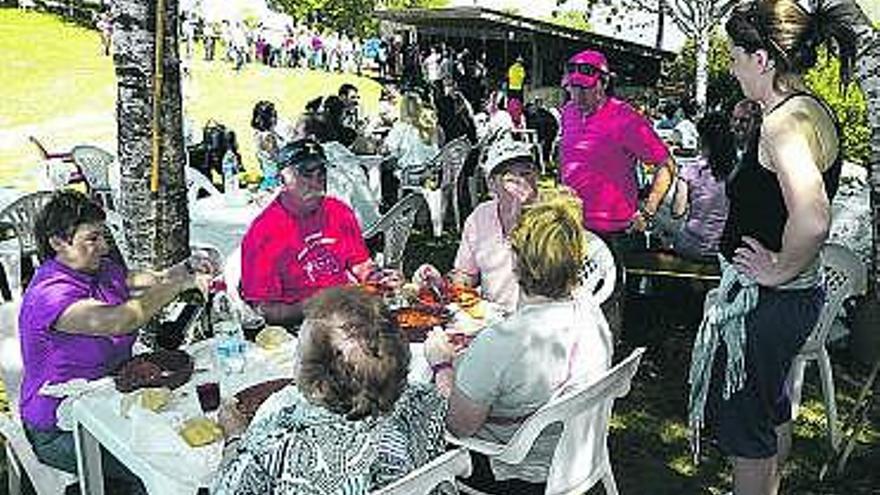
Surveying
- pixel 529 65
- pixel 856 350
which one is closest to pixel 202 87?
pixel 529 65

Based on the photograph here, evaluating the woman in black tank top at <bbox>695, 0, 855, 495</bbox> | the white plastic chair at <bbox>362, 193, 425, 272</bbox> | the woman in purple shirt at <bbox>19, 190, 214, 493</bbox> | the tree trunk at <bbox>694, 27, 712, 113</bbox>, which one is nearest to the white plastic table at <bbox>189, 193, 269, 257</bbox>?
the white plastic chair at <bbox>362, 193, 425, 272</bbox>

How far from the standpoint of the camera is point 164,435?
9.67 feet

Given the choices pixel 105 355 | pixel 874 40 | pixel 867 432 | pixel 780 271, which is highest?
pixel 874 40

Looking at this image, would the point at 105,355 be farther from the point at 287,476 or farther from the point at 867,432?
the point at 867,432

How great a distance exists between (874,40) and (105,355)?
4.37m

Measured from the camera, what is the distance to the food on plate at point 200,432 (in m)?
2.85

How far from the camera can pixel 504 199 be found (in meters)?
4.56

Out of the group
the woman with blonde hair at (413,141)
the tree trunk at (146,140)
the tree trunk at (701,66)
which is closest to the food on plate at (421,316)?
the tree trunk at (146,140)

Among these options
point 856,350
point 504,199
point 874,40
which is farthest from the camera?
point 856,350

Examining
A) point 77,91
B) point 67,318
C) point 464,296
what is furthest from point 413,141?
point 77,91

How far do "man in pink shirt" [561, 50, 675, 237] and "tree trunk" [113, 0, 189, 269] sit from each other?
2.24 meters

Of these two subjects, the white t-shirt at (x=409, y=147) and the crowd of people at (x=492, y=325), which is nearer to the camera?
the crowd of people at (x=492, y=325)

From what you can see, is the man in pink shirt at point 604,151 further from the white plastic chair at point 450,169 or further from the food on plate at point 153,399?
the white plastic chair at point 450,169

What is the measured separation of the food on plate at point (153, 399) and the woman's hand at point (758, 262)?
6.21 ft
